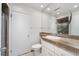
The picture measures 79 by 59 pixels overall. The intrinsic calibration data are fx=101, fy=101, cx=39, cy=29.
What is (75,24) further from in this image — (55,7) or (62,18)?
(55,7)

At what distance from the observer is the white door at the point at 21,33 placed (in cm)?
144

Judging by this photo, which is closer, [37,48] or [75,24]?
[75,24]

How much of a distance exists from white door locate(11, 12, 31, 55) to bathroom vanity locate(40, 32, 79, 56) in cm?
23

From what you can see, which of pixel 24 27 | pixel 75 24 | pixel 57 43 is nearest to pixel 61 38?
pixel 57 43

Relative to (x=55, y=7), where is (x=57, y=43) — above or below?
below

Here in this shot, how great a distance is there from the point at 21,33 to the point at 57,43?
53 cm

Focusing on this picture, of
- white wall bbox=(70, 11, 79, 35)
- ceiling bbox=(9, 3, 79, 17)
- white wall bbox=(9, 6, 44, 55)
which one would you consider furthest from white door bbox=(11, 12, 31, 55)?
white wall bbox=(70, 11, 79, 35)

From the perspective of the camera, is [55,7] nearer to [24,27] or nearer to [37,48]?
[24,27]

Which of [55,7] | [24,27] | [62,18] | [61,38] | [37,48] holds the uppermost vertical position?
[55,7]

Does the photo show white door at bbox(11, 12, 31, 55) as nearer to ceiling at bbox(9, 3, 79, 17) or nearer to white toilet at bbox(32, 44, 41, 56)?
white toilet at bbox(32, 44, 41, 56)

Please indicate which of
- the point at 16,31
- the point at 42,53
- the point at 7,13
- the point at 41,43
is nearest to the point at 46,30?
the point at 41,43

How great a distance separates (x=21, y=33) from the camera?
57.4 inches

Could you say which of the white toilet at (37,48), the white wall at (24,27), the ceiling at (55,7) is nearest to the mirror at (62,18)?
the ceiling at (55,7)

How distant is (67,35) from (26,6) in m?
0.70
